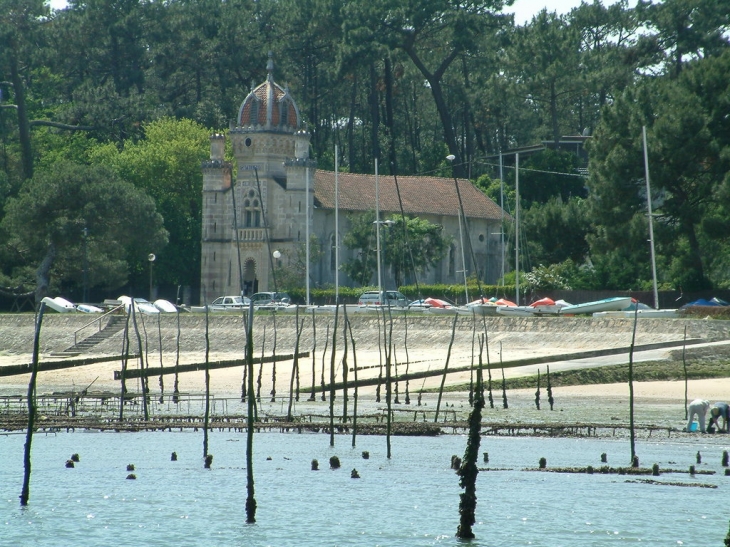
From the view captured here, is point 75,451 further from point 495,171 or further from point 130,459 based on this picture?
point 495,171

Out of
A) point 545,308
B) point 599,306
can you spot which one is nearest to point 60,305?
point 545,308

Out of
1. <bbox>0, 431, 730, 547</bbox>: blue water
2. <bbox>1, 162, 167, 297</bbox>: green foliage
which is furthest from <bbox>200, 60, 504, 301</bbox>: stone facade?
<bbox>0, 431, 730, 547</bbox>: blue water

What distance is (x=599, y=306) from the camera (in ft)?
220

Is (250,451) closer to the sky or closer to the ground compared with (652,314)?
closer to the ground

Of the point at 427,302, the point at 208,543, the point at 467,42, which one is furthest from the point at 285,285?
the point at 208,543

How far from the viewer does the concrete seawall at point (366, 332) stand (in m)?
55.7

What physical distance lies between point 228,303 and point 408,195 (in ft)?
69.0

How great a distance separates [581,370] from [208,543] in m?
24.1

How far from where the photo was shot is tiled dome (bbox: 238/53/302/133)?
290 feet

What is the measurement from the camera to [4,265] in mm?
85812

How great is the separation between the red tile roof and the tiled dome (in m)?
5.16

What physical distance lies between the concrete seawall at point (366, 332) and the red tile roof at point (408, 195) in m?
23.1

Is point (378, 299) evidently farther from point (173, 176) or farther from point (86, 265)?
point (173, 176)

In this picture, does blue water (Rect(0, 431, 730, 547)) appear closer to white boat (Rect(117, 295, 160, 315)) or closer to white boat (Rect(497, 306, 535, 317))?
white boat (Rect(497, 306, 535, 317))
